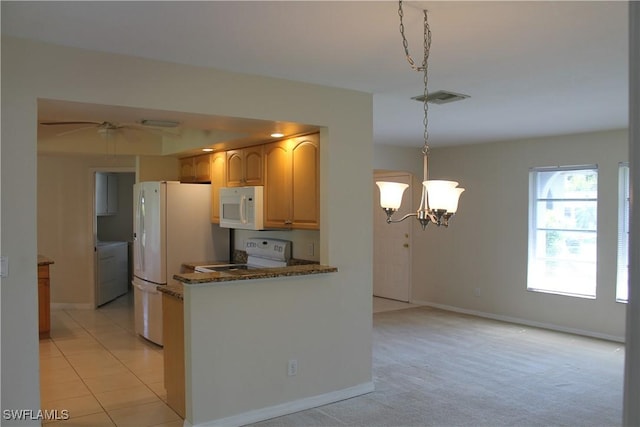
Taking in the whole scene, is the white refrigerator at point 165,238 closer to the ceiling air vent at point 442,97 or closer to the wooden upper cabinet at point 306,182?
the wooden upper cabinet at point 306,182

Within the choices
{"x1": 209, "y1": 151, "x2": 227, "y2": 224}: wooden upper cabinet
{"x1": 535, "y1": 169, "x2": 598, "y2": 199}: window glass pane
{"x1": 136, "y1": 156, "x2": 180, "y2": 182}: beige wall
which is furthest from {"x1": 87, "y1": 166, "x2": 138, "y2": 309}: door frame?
{"x1": 535, "y1": 169, "x2": 598, "y2": 199}: window glass pane

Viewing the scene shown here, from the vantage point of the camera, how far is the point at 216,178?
219 inches

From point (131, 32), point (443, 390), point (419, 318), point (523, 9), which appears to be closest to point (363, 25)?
point (523, 9)

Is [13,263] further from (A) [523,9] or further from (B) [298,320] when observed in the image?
(A) [523,9]

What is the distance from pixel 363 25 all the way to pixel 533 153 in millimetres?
4624

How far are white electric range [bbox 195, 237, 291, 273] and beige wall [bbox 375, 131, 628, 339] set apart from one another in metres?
2.56

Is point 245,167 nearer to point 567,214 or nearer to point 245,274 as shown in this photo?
point 245,274

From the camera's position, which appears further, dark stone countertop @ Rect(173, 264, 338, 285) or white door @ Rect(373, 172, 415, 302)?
white door @ Rect(373, 172, 415, 302)

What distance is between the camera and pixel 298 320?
3715 millimetres

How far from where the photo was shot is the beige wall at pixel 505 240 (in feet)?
19.0

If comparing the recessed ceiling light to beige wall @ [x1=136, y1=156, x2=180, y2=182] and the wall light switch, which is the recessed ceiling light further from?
beige wall @ [x1=136, y1=156, x2=180, y2=182]

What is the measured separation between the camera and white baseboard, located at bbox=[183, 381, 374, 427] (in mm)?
3400

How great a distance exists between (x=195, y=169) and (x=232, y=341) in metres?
3.00

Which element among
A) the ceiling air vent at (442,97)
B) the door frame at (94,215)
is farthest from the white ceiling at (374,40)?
the door frame at (94,215)
